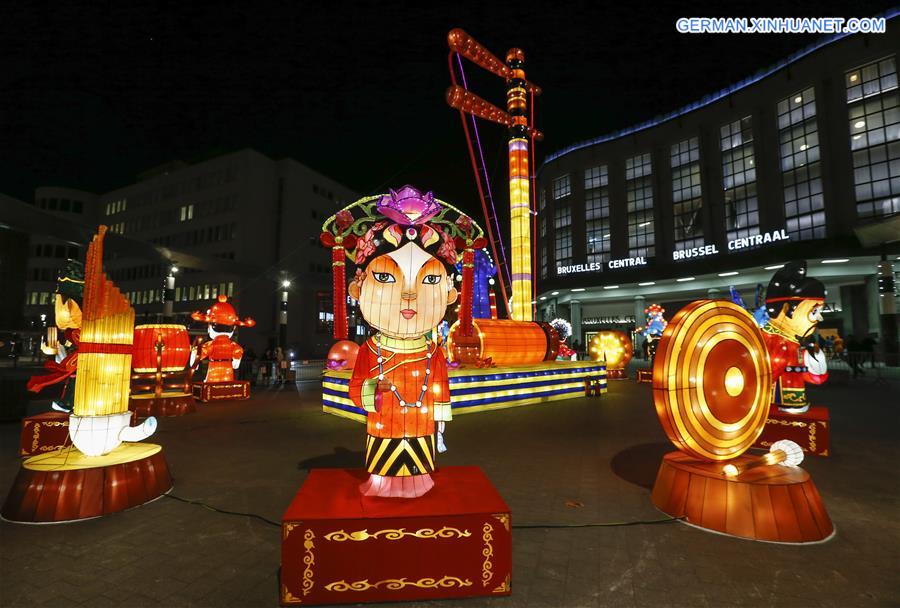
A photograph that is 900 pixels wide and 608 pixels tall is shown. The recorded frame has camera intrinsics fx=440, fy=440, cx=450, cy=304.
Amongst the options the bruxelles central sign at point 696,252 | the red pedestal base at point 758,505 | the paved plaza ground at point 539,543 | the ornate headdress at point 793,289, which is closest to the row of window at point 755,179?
the bruxelles central sign at point 696,252

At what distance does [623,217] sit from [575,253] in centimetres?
535

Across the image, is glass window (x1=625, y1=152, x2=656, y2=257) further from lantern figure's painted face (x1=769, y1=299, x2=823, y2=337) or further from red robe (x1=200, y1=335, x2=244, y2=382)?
red robe (x1=200, y1=335, x2=244, y2=382)

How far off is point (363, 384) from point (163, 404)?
27.8 ft

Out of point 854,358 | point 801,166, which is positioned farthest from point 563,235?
point 854,358

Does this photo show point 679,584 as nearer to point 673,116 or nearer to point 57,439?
point 57,439

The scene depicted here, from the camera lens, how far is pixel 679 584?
309 cm

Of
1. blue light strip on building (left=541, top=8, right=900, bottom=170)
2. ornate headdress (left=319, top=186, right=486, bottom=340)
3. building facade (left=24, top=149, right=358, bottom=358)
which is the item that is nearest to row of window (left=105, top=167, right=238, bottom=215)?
building facade (left=24, top=149, right=358, bottom=358)

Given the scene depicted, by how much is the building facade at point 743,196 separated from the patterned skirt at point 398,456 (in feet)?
68.2

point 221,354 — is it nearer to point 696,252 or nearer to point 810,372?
point 810,372

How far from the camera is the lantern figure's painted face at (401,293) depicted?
351cm

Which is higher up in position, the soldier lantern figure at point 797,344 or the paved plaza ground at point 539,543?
the soldier lantern figure at point 797,344

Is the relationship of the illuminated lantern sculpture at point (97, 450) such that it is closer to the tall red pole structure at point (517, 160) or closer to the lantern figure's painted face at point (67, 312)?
the lantern figure's painted face at point (67, 312)

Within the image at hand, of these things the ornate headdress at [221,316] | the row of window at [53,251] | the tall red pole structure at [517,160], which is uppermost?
the row of window at [53,251]

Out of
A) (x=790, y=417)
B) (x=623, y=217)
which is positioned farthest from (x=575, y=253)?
(x=790, y=417)
